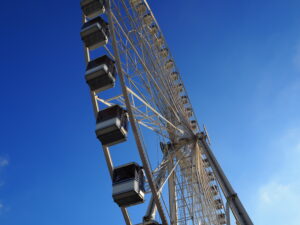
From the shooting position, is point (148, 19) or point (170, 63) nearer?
point (148, 19)

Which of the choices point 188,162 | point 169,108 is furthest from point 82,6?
point 188,162

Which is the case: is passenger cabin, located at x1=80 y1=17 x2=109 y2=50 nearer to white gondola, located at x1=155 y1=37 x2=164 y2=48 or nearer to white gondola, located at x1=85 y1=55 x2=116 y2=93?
white gondola, located at x1=85 y1=55 x2=116 y2=93

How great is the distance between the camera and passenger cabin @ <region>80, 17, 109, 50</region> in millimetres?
8633

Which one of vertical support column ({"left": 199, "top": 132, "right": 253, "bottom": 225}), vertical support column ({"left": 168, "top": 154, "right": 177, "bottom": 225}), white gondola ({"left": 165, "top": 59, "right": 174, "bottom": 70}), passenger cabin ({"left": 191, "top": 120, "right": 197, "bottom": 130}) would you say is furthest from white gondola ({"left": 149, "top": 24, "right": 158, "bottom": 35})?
vertical support column ({"left": 199, "top": 132, "right": 253, "bottom": 225})

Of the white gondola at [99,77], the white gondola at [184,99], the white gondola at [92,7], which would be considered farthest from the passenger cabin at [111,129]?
the white gondola at [184,99]

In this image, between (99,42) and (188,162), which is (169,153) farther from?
(99,42)

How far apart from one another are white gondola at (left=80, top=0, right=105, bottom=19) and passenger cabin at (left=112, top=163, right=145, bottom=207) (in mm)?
4901

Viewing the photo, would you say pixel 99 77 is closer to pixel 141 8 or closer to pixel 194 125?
pixel 141 8

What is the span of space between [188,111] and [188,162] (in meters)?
3.91

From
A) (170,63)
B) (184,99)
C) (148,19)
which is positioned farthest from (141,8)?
(184,99)

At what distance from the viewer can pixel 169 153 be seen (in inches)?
405

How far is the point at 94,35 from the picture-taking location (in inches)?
341

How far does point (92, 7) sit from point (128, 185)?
5.65 meters

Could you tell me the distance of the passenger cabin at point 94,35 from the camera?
28.3ft
